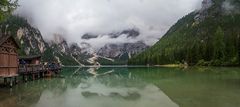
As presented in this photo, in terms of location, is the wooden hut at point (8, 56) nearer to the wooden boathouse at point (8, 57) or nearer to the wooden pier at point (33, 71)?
the wooden boathouse at point (8, 57)

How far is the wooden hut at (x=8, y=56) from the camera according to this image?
1892 inches

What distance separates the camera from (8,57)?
2003 inches

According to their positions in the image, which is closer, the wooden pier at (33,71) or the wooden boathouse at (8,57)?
the wooden boathouse at (8,57)

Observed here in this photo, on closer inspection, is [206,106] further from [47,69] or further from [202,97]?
[47,69]

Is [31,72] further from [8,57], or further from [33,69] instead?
[8,57]

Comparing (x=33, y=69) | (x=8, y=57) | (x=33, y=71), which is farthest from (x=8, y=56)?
(x=33, y=69)

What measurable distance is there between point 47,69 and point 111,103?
190 feet

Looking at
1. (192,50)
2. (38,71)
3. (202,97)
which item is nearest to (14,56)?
(38,71)

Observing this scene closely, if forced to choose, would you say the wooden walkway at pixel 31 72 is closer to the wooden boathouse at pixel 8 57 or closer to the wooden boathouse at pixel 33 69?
the wooden boathouse at pixel 33 69

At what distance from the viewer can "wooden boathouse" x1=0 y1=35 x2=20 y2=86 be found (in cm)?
4806

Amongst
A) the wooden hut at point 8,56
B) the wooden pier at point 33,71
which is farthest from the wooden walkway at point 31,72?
the wooden hut at point 8,56

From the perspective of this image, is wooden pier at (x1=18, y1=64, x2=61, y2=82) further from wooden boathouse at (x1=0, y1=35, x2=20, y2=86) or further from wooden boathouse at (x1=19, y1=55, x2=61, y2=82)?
wooden boathouse at (x1=0, y1=35, x2=20, y2=86)

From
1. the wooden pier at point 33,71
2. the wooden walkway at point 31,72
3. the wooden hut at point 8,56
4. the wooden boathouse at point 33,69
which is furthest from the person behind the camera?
the wooden boathouse at point 33,69

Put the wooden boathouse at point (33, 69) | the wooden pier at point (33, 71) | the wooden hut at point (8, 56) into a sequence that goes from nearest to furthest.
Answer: the wooden hut at point (8, 56), the wooden pier at point (33, 71), the wooden boathouse at point (33, 69)
